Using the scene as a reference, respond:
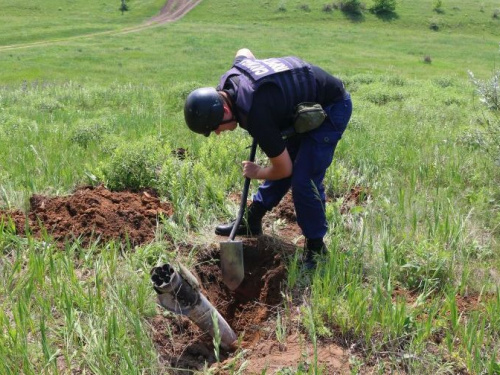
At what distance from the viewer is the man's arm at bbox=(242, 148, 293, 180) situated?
318 centimetres

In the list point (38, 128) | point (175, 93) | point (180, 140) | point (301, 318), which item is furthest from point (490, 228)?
point (175, 93)

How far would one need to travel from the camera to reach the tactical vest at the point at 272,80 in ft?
10.1

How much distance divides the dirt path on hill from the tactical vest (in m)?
33.9

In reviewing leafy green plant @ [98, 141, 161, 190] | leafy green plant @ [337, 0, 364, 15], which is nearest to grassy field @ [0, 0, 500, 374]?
leafy green plant @ [98, 141, 161, 190]

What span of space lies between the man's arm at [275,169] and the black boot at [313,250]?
55 cm

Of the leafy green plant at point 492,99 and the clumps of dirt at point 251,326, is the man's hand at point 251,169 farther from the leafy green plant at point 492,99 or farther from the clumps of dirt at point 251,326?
the leafy green plant at point 492,99

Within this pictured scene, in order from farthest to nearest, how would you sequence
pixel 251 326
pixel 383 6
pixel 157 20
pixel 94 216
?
pixel 383 6, pixel 157 20, pixel 94 216, pixel 251 326

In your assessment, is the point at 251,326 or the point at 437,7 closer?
the point at 251,326

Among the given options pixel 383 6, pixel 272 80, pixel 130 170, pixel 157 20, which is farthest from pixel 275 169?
pixel 383 6

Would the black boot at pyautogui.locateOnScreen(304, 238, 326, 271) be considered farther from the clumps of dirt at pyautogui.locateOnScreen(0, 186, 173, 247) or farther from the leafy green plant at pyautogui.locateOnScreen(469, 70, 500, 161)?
the leafy green plant at pyautogui.locateOnScreen(469, 70, 500, 161)

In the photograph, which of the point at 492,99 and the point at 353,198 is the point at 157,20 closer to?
the point at 492,99

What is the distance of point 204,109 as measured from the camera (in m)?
2.98

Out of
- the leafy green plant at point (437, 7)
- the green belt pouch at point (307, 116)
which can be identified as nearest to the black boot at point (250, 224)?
the green belt pouch at point (307, 116)

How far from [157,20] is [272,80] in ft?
154
